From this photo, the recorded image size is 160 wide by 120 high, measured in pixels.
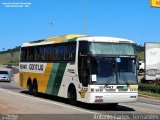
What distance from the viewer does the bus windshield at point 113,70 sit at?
63.0 ft

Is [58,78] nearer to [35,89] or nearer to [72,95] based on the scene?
[72,95]

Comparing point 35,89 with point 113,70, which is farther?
point 35,89

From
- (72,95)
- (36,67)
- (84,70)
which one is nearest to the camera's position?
(84,70)

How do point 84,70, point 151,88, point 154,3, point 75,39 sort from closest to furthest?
1. point 84,70
2. point 75,39
3. point 151,88
4. point 154,3

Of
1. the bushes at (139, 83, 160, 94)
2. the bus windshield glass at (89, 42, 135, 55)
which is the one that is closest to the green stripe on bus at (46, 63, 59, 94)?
the bus windshield glass at (89, 42, 135, 55)

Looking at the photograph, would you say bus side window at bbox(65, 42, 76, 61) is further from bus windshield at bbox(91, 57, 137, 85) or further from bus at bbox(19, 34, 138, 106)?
bus windshield at bbox(91, 57, 137, 85)

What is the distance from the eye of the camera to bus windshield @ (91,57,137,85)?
19.2 meters

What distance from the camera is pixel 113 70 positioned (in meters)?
19.4

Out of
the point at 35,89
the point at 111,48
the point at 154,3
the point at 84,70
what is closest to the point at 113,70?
the point at 111,48

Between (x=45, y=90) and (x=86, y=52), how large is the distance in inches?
251

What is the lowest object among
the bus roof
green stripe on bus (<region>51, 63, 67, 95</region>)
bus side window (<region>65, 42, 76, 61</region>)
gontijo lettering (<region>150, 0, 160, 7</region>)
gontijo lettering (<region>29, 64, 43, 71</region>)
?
green stripe on bus (<region>51, 63, 67, 95</region>)

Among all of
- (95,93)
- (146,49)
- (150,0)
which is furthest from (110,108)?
(150,0)

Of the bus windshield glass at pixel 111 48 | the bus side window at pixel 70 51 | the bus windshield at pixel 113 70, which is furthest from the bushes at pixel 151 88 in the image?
the bus windshield at pixel 113 70

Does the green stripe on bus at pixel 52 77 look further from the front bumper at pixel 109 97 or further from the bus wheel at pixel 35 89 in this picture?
the front bumper at pixel 109 97
